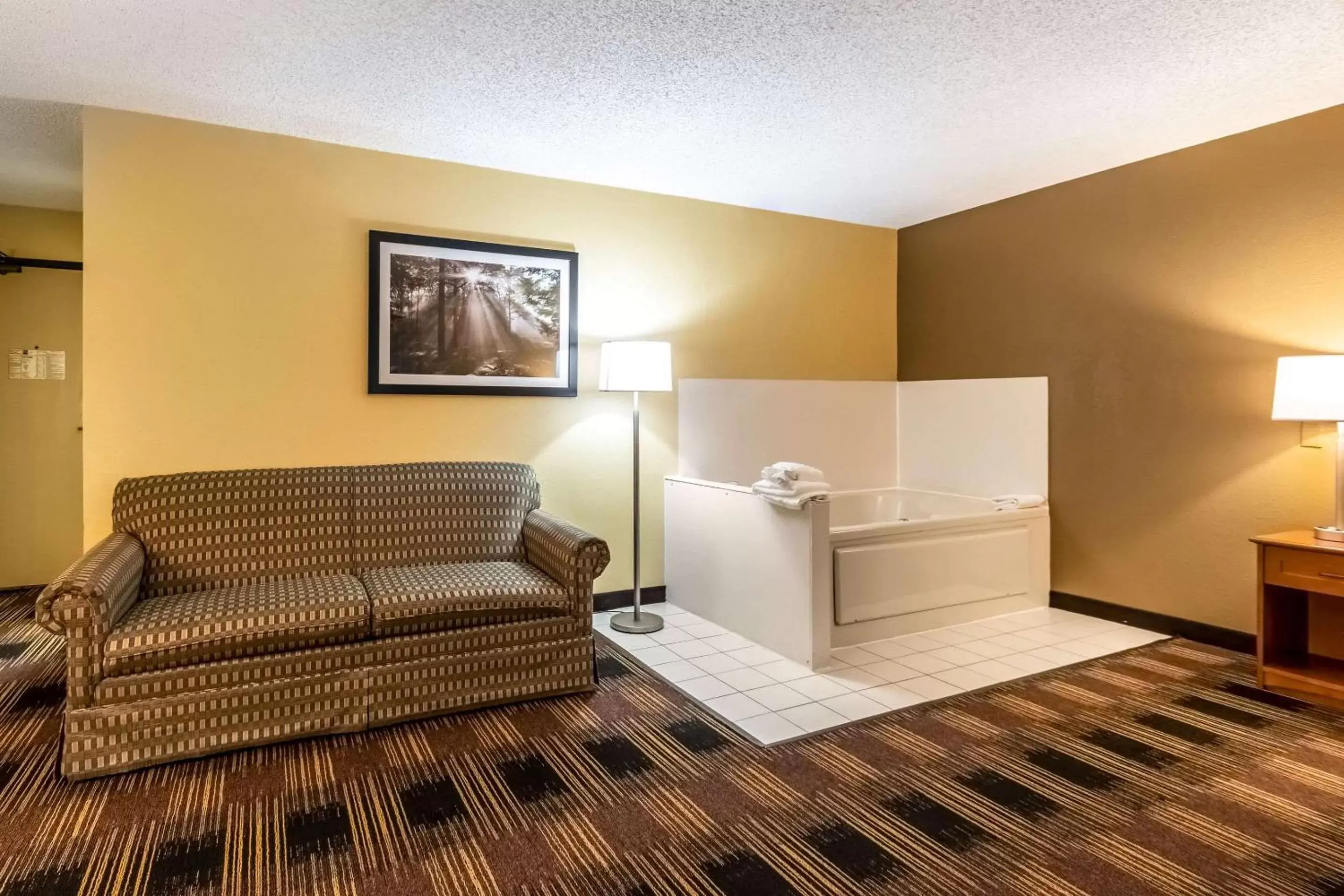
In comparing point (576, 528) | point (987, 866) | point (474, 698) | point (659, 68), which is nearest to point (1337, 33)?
point (659, 68)

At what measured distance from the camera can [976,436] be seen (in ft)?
15.1

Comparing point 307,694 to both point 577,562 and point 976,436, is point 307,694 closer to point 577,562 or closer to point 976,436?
point 577,562

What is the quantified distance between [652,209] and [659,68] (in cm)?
152

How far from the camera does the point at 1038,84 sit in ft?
9.37

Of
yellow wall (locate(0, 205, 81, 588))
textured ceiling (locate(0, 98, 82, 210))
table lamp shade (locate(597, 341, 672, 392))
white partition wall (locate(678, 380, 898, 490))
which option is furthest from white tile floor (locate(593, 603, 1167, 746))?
yellow wall (locate(0, 205, 81, 588))

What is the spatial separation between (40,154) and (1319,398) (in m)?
5.68

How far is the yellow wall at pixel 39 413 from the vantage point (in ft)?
14.8

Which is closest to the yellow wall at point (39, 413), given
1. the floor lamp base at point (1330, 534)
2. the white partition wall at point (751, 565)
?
the white partition wall at point (751, 565)

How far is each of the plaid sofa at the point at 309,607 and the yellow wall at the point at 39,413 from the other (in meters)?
2.30

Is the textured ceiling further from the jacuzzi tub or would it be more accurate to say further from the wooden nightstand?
the wooden nightstand

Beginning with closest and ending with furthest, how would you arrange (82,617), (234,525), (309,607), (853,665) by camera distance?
(82,617)
(309,607)
(234,525)
(853,665)

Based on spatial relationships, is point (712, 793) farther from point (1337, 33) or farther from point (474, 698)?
point (1337, 33)

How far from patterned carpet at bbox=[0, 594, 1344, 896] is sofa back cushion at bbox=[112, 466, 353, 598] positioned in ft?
2.18

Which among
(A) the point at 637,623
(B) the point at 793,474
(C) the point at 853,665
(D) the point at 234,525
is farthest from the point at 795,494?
(D) the point at 234,525
